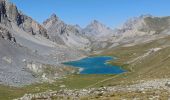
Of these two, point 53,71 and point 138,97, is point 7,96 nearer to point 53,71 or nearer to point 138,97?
point 138,97

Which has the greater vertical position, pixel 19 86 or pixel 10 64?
pixel 10 64

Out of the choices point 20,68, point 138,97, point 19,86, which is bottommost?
point 138,97

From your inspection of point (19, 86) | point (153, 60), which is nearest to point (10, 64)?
point (19, 86)

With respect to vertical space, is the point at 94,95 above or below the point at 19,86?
below

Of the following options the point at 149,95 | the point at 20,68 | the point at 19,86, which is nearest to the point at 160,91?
the point at 149,95

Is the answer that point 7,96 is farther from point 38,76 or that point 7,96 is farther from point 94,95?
point 38,76

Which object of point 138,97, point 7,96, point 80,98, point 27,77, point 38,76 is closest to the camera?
point 138,97

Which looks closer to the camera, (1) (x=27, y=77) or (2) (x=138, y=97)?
(2) (x=138, y=97)

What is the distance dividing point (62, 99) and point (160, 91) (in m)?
14.3

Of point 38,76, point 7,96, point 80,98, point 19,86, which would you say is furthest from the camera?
point 38,76

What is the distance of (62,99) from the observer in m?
55.2

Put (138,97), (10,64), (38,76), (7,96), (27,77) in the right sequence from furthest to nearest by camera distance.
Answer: (10,64)
(38,76)
(27,77)
(7,96)
(138,97)

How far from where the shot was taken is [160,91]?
55.4m

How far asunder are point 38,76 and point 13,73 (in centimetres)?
1422
